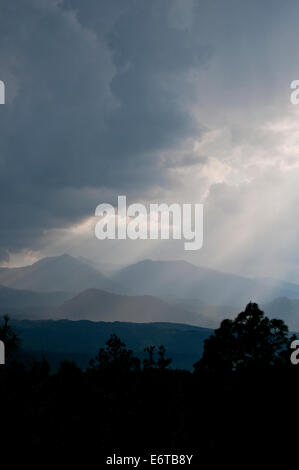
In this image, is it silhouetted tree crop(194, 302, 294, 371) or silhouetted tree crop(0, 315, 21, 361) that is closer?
silhouetted tree crop(194, 302, 294, 371)

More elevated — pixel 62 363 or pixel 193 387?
pixel 62 363

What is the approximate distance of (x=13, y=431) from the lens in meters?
19.9

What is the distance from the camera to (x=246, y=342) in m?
47.0

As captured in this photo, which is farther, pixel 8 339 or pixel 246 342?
pixel 8 339

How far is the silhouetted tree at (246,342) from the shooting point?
4628 cm

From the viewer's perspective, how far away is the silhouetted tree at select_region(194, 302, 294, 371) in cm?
4628

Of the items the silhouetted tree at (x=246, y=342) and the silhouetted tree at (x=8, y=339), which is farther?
the silhouetted tree at (x=8, y=339)
